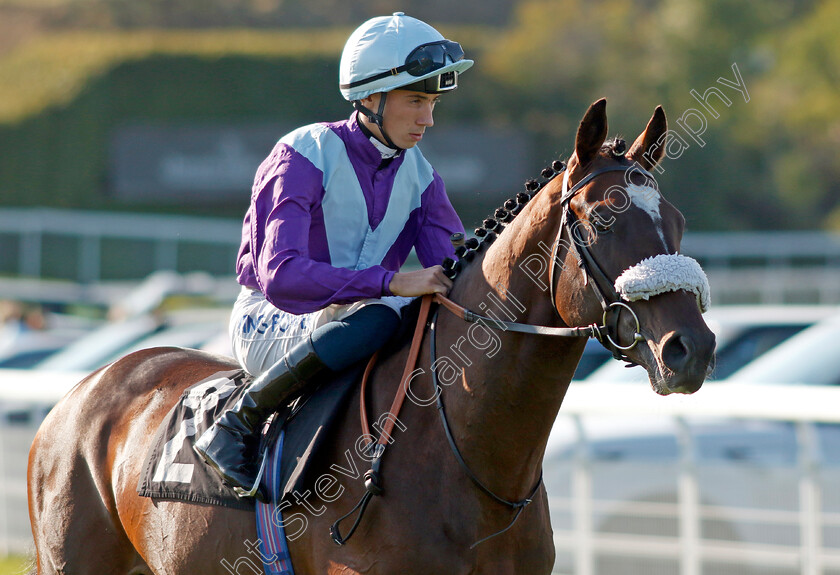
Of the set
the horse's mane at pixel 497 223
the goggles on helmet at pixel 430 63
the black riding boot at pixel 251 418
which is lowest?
the black riding boot at pixel 251 418

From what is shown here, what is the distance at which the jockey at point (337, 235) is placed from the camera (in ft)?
9.93

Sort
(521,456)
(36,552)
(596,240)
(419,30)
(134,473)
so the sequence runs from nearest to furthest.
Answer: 1. (596,240)
2. (521,456)
3. (419,30)
4. (134,473)
5. (36,552)

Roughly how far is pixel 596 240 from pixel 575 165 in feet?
0.79

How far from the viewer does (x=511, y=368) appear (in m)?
2.83

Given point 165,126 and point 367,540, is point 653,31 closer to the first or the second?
point 165,126

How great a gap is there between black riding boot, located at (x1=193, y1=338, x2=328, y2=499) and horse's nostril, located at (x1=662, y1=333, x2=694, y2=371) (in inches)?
41.8

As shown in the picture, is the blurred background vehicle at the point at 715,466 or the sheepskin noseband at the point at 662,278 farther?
the blurred background vehicle at the point at 715,466

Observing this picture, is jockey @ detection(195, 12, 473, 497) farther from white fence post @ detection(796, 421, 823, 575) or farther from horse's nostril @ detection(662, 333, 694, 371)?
white fence post @ detection(796, 421, 823, 575)

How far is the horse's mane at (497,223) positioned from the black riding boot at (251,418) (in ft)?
1.55

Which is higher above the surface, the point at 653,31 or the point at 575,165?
the point at 653,31

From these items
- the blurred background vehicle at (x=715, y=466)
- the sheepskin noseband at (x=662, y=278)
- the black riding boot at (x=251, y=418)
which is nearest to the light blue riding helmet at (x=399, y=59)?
the black riding boot at (x=251, y=418)

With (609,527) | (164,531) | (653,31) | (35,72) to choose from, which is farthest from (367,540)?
(653,31)

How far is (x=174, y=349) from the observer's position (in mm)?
4098

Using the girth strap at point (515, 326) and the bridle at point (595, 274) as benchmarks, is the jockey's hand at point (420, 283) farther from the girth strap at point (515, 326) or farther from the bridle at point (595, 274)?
the bridle at point (595, 274)
